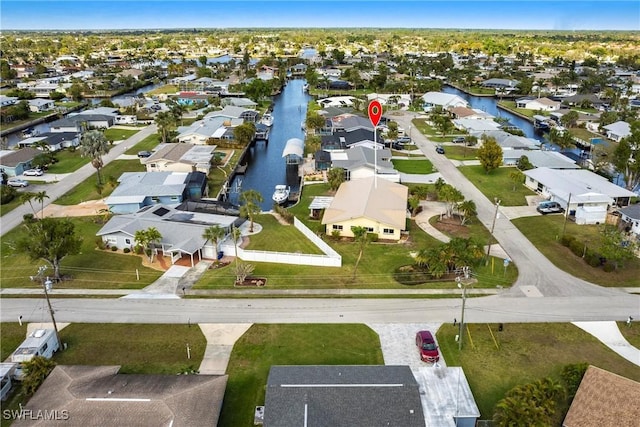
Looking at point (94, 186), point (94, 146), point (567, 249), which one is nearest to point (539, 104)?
point (567, 249)

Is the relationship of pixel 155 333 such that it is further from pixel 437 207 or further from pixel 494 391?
pixel 437 207

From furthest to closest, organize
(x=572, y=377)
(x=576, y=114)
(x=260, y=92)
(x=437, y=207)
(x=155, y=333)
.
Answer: (x=260, y=92), (x=576, y=114), (x=437, y=207), (x=155, y=333), (x=572, y=377)

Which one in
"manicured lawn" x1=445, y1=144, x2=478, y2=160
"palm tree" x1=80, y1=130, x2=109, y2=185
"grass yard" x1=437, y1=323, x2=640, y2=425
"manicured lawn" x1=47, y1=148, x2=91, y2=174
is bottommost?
"grass yard" x1=437, y1=323, x2=640, y2=425

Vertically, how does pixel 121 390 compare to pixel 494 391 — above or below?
above

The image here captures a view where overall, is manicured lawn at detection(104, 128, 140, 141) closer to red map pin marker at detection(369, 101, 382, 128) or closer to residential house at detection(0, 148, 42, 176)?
residential house at detection(0, 148, 42, 176)

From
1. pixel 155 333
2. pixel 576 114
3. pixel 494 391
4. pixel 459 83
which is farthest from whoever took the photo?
pixel 459 83

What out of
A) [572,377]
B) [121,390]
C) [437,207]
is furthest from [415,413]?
[437,207]

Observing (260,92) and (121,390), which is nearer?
(121,390)

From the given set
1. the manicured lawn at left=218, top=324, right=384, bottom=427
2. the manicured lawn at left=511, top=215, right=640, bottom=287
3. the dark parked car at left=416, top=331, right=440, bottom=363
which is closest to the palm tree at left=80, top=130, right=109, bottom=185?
the manicured lawn at left=218, top=324, right=384, bottom=427
